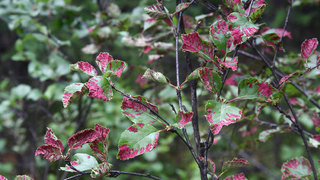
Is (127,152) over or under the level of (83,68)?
under

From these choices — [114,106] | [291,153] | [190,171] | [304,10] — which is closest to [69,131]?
[114,106]

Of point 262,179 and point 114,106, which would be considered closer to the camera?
point 114,106

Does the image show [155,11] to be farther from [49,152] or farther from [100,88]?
[49,152]

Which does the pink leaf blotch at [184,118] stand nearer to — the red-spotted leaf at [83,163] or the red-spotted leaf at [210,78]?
the red-spotted leaf at [210,78]

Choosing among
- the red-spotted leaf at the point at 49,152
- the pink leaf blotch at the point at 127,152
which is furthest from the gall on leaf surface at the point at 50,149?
the pink leaf blotch at the point at 127,152

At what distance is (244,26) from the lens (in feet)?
1.83

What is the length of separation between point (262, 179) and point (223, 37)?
10.5 ft

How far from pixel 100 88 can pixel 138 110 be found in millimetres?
95

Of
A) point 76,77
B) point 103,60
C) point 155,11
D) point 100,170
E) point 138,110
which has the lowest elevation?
point 100,170

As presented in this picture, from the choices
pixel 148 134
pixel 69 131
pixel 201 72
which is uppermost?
pixel 69 131

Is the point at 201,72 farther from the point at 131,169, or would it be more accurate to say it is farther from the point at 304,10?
the point at 304,10

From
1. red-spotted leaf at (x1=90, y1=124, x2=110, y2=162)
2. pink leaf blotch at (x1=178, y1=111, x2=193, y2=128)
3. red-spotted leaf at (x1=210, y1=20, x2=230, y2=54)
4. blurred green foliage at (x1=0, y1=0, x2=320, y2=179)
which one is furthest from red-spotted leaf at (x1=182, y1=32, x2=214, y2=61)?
blurred green foliage at (x1=0, y1=0, x2=320, y2=179)

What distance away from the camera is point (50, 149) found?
0.55 m

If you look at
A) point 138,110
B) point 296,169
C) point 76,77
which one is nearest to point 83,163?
point 138,110
